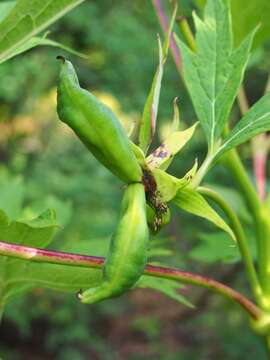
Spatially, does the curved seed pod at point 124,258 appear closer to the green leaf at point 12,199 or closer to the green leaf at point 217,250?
the green leaf at point 217,250

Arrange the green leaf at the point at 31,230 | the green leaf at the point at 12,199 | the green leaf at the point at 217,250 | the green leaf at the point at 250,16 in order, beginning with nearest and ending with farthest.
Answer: the green leaf at the point at 31,230
the green leaf at the point at 250,16
the green leaf at the point at 217,250
the green leaf at the point at 12,199

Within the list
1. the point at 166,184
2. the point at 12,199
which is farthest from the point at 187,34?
the point at 12,199

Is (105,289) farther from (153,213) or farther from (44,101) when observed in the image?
(44,101)

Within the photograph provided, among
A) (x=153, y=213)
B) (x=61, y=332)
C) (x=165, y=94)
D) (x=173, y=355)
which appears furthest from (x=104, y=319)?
(x=153, y=213)

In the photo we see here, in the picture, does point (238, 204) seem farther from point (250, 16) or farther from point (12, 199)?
point (250, 16)

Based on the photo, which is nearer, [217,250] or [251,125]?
[251,125]

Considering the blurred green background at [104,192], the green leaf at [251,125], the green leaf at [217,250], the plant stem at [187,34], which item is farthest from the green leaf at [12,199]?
the blurred green background at [104,192]

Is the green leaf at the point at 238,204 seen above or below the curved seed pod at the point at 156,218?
below
